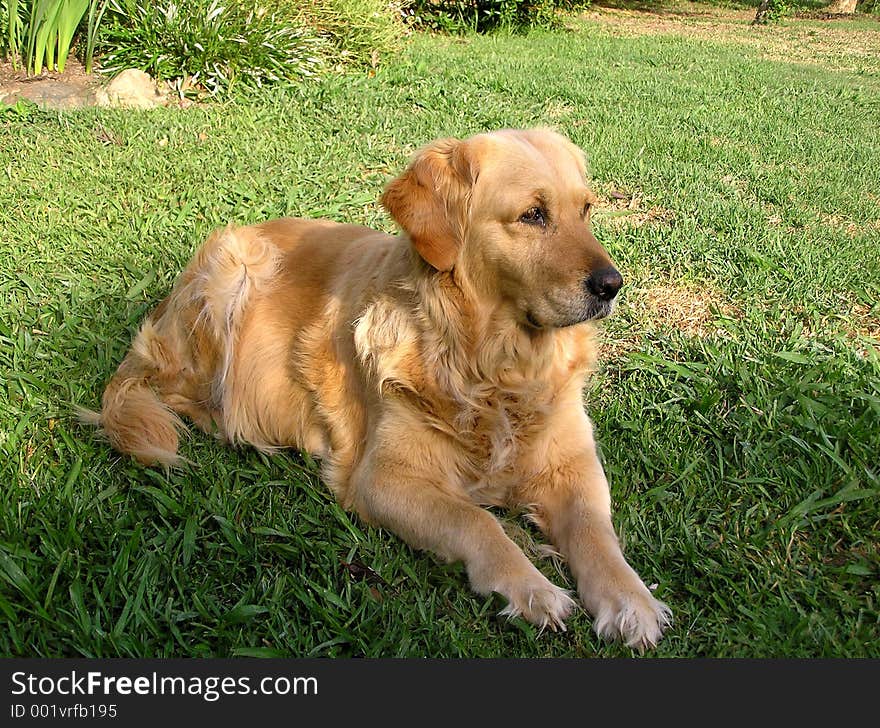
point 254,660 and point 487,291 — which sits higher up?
point 487,291

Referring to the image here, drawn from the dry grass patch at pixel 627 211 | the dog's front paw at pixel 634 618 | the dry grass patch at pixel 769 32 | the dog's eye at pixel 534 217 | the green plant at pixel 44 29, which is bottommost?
the dog's front paw at pixel 634 618

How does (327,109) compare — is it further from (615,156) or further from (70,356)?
(70,356)

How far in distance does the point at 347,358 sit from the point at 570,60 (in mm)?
8257

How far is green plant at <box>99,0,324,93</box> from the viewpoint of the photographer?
7309 mm

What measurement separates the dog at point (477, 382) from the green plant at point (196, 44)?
5.08 m

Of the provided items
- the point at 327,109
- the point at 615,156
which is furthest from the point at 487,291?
the point at 327,109

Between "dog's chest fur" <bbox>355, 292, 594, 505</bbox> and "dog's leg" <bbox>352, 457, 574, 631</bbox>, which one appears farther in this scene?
"dog's chest fur" <bbox>355, 292, 594, 505</bbox>

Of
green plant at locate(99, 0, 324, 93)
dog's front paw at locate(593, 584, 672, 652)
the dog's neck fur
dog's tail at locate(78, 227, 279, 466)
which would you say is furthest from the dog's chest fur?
green plant at locate(99, 0, 324, 93)

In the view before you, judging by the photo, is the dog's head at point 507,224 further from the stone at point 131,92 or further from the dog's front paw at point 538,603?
the stone at point 131,92

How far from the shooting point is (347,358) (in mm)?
3068

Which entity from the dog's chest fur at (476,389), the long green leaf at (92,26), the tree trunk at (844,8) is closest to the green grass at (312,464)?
the dog's chest fur at (476,389)

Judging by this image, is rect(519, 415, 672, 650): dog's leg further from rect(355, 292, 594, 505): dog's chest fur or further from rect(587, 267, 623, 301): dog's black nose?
rect(587, 267, 623, 301): dog's black nose

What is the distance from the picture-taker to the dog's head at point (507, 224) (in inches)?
99.9

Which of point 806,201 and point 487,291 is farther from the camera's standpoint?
point 806,201
